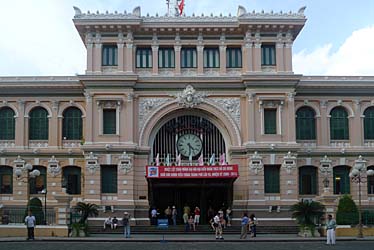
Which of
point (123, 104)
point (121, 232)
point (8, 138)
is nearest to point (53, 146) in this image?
point (8, 138)

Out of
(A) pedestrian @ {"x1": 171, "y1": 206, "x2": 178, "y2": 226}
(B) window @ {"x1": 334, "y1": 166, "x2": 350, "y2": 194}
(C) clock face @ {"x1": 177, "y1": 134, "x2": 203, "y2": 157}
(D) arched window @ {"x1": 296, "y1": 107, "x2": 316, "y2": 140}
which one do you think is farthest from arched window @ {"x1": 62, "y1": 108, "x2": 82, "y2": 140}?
(B) window @ {"x1": 334, "y1": 166, "x2": 350, "y2": 194}

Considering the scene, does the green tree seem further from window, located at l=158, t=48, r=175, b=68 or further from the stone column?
the stone column

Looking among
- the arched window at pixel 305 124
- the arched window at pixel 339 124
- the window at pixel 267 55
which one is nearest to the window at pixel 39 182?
the window at pixel 267 55

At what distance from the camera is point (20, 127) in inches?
2255

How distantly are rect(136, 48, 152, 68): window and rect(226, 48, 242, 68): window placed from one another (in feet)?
21.2

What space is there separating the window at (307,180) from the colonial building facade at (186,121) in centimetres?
8

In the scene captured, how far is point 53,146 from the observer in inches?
2247

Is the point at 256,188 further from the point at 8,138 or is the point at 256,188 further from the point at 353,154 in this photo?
the point at 8,138

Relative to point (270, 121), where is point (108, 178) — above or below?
below

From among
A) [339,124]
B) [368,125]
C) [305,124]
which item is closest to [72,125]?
[305,124]

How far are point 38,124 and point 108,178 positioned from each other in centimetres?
836

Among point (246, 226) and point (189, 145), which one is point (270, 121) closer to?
point (189, 145)

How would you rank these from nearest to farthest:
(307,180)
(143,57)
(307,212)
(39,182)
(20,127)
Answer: (307,212), (143,57), (39,182), (307,180), (20,127)

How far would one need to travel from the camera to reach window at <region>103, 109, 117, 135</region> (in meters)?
55.0
